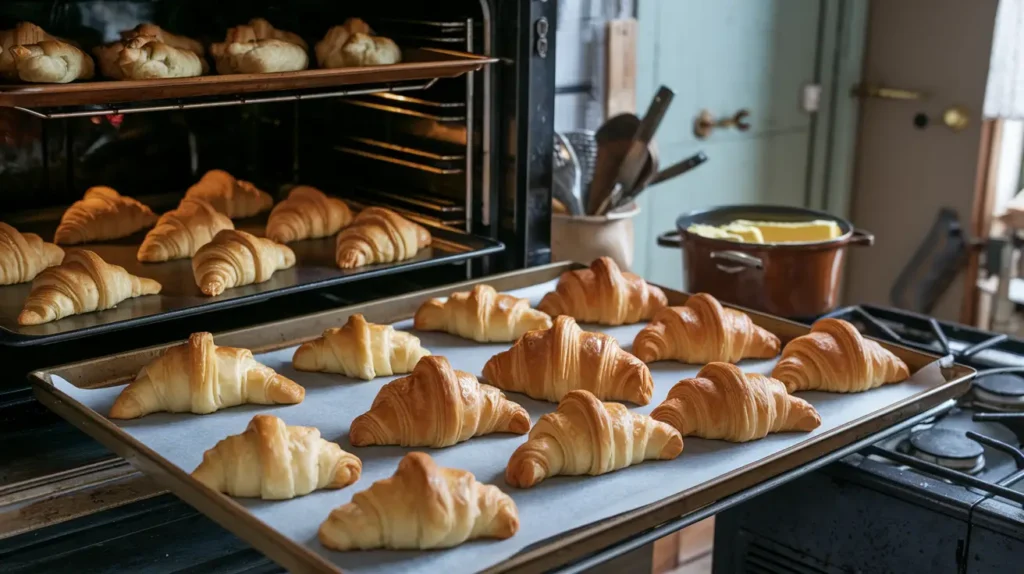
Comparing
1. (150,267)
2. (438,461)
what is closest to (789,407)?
(438,461)

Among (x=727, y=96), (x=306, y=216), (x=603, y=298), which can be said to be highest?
(x=727, y=96)

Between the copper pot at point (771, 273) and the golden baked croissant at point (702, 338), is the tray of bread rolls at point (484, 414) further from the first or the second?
the copper pot at point (771, 273)

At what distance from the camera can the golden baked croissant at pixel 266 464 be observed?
129 cm

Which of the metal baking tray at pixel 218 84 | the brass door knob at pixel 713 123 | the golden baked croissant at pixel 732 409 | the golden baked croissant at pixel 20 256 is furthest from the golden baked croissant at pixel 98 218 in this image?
the brass door knob at pixel 713 123

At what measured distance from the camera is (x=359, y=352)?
1.67m

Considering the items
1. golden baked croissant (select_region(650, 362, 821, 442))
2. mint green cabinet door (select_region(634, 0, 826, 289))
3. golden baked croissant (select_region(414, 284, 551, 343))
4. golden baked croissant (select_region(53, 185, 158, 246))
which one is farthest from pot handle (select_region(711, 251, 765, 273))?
mint green cabinet door (select_region(634, 0, 826, 289))

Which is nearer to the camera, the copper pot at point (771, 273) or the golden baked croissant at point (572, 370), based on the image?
the golden baked croissant at point (572, 370)

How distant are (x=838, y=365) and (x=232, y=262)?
989 millimetres

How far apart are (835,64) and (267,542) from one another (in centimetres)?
326

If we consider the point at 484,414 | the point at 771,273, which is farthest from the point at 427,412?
the point at 771,273

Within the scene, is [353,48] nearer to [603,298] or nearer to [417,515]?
[603,298]

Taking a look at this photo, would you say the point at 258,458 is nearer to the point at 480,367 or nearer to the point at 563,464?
the point at 563,464

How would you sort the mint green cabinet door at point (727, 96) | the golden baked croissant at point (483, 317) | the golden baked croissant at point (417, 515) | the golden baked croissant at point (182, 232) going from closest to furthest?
the golden baked croissant at point (417, 515) → the golden baked croissant at point (483, 317) → the golden baked croissant at point (182, 232) → the mint green cabinet door at point (727, 96)

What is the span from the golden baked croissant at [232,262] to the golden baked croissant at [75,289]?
0.39 feet
